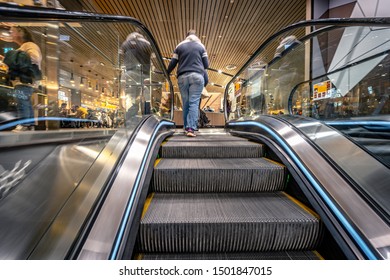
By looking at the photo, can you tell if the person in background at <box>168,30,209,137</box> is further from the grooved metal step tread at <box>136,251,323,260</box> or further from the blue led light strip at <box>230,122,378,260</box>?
the grooved metal step tread at <box>136,251,323,260</box>

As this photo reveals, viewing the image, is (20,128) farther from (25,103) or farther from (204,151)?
(204,151)

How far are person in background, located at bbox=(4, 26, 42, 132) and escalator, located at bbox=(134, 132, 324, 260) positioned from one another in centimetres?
260

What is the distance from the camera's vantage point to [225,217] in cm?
135

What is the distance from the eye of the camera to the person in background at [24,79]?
2998mm

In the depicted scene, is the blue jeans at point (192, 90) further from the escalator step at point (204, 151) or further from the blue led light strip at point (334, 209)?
the blue led light strip at point (334, 209)

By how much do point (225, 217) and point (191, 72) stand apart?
8.83 ft

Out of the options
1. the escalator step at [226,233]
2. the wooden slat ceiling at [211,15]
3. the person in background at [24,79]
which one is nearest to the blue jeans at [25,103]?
the person in background at [24,79]

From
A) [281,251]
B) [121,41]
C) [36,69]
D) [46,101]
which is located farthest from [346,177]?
[46,101]

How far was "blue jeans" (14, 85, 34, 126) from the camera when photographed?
2972 mm

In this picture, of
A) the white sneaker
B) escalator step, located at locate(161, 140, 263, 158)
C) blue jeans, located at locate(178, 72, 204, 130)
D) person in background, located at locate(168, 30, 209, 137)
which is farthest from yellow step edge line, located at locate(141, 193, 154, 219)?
the white sneaker

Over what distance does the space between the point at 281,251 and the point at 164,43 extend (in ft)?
35.4

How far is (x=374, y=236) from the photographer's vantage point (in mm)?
1089

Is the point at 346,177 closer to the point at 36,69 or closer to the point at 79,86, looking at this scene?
the point at 36,69

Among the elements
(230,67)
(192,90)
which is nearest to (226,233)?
(192,90)
